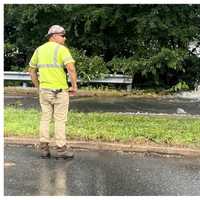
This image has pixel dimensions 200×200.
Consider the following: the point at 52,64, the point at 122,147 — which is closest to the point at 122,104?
the point at 122,147

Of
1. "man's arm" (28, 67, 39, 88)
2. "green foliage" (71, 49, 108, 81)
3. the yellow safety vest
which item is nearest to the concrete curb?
"man's arm" (28, 67, 39, 88)

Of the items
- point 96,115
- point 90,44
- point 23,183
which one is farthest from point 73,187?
point 90,44

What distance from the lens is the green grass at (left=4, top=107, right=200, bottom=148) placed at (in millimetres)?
9797

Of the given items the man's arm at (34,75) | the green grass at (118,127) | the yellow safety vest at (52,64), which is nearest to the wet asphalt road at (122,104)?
the green grass at (118,127)

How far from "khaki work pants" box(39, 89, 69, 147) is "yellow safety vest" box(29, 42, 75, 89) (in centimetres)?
11

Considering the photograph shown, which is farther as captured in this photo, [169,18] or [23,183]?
[169,18]

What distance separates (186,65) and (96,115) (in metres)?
7.87

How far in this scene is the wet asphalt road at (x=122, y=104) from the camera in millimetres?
14041

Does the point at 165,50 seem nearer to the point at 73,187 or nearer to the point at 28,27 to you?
the point at 28,27

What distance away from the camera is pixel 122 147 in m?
9.44

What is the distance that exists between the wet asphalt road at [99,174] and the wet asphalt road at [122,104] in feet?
15.6

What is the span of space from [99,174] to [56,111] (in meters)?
1.27

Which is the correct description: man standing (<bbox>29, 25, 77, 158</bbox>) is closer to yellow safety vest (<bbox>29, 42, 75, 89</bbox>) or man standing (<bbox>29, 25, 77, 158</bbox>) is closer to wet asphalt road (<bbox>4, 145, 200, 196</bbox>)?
yellow safety vest (<bbox>29, 42, 75, 89</bbox>)

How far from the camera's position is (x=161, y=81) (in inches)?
760
